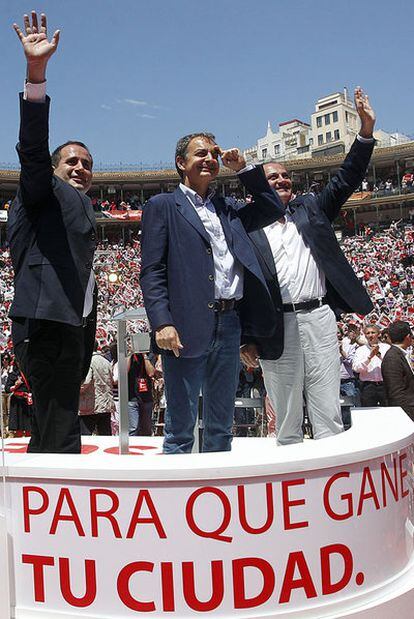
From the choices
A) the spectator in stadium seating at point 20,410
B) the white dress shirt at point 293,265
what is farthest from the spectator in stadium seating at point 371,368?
the white dress shirt at point 293,265

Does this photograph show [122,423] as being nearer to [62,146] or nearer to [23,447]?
[23,447]

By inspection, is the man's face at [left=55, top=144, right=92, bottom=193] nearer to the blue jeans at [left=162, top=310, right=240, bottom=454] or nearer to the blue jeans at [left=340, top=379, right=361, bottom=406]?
the blue jeans at [left=162, top=310, right=240, bottom=454]

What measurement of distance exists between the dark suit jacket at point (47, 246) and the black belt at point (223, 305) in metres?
0.51

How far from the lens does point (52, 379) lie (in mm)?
2184

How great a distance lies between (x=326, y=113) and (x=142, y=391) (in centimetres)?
5888

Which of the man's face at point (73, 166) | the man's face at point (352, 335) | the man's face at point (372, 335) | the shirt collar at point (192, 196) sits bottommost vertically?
the man's face at point (352, 335)

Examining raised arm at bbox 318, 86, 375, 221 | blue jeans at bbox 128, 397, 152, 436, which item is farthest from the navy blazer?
blue jeans at bbox 128, 397, 152, 436

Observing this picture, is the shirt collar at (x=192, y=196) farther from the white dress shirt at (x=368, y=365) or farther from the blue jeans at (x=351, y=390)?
the blue jeans at (x=351, y=390)

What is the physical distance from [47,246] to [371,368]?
5820 millimetres

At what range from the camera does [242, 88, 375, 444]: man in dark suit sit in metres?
2.68

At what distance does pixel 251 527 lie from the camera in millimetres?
1714

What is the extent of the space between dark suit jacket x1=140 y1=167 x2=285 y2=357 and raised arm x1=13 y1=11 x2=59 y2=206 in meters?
0.50

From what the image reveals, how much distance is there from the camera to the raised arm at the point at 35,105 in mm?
1974

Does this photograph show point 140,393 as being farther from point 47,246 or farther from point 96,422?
point 47,246
